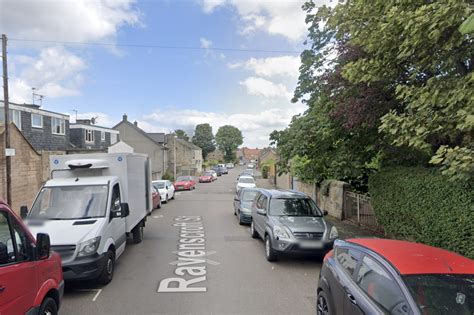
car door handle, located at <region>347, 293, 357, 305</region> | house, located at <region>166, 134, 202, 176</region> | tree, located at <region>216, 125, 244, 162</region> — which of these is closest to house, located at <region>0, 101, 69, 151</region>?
house, located at <region>166, 134, 202, 176</region>

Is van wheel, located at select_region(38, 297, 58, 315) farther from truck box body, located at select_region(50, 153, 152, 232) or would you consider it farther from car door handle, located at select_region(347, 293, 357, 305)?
truck box body, located at select_region(50, 153, 152, 232)

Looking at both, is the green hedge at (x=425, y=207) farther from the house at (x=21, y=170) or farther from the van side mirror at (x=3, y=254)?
the house at (x=21, y=170)

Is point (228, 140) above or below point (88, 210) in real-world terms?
above

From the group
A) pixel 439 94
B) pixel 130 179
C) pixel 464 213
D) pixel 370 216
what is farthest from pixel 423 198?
pixel 130 179

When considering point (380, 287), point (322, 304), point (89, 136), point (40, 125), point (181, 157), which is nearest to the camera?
point (380, 287)

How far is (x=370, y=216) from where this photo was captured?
11812mm

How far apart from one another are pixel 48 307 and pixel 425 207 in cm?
693

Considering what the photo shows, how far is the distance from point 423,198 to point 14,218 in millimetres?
7247

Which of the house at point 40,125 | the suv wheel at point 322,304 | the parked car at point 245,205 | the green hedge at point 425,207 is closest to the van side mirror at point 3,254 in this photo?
the suv wheel at point 322,304

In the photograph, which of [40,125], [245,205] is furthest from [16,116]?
[245,205]

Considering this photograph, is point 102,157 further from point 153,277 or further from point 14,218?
point 14,218

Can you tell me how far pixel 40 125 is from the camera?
86.7ft

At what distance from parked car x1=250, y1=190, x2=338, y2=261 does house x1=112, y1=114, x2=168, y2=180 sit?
1551 inches

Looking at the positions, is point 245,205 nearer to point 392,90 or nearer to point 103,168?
point 103,168
